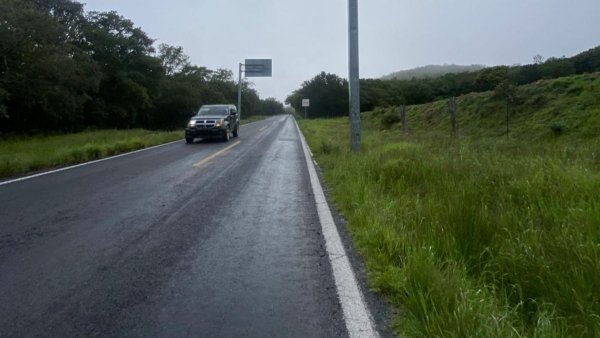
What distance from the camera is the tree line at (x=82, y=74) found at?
28.2 m

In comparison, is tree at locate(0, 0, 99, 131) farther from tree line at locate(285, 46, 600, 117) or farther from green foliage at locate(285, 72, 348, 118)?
green foliage at locate(285, 72, 348, 118)

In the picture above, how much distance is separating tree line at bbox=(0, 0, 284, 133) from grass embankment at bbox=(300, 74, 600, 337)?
24.6 m

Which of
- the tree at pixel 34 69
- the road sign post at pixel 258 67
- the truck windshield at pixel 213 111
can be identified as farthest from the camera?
the road sign post at pixel 258 67

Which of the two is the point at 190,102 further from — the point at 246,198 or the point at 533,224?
the point at 533,224

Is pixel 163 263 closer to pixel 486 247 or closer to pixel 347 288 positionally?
pixel 347 288

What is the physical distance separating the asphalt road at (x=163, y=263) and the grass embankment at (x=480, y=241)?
63 centimetres

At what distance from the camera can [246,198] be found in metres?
8.06

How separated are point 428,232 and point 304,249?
4.37 ft

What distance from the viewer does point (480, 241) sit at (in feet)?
15.4

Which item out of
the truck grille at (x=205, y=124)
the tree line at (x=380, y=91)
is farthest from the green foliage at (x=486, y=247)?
the tree line at (x=380, y=91)

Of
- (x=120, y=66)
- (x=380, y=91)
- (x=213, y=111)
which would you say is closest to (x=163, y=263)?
(x=213, y=111)

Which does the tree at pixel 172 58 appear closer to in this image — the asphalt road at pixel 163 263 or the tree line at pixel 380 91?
the tree line at pixel 380 91

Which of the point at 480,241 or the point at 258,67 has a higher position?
the point at 258,67

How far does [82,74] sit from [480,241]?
3686 centimetres
